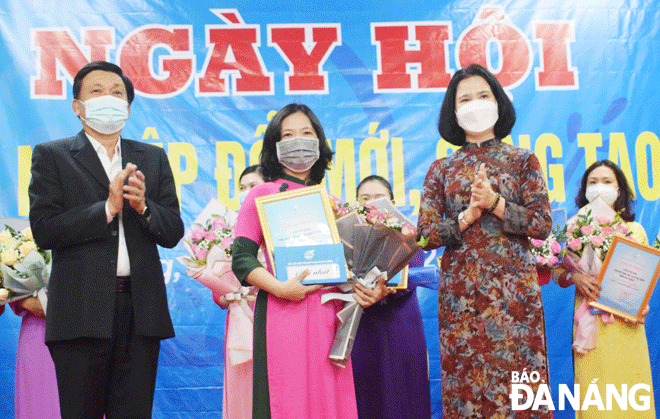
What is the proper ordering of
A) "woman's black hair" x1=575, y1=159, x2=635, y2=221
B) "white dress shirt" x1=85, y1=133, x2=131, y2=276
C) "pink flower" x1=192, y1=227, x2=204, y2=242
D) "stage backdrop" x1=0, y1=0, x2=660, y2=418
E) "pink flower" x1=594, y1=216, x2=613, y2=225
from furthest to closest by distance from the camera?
"stage backdrop" x1=0, y1=0, x2=660, y2=418 < "woman's black hair" x1=575, y1=159, x2=635, y2=221 < "pink flower" x1=594, y1=216, x2=613, y2=225 < "pink flower" x1=192, y1=227, x2=204, y2=242 < "white dress shirt" x1=85, y1=133, x2=131, y2=276

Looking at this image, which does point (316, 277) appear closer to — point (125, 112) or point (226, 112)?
point (125, 112)

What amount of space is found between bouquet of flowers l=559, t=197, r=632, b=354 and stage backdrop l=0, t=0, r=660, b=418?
2.50 feet

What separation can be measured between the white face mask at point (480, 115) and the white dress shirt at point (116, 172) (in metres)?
1.23

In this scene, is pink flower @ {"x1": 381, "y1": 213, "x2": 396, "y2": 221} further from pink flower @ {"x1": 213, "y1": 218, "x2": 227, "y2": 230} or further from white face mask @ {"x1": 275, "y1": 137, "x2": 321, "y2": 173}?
pink flower @ {"x1": 213, "y1": 218, "x2": 227, "y2": 230}

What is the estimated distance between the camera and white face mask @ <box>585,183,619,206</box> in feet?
11.5

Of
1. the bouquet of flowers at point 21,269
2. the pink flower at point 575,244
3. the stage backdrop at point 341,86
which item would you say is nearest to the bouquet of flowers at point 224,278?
the bouquet of flowers at point 21,269

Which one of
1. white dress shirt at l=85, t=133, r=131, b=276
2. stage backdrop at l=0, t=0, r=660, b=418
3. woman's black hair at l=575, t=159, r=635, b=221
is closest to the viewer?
white dress shirt at l=85, t=133, r=131, b=276

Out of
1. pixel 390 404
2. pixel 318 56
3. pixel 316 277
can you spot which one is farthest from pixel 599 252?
pixel 318 56

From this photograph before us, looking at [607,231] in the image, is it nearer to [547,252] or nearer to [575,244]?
[575,244]

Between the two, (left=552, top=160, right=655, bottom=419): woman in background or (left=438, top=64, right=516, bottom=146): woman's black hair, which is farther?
(left=552, top=160, right=655, bottom=419): woman in background

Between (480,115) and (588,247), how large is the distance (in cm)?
123

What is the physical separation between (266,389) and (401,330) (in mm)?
1063

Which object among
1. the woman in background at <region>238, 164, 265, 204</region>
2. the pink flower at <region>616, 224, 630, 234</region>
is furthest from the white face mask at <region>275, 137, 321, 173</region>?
the pink flower at <region>616, 224, 630, 234</region>

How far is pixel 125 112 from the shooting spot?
216 centimetres
